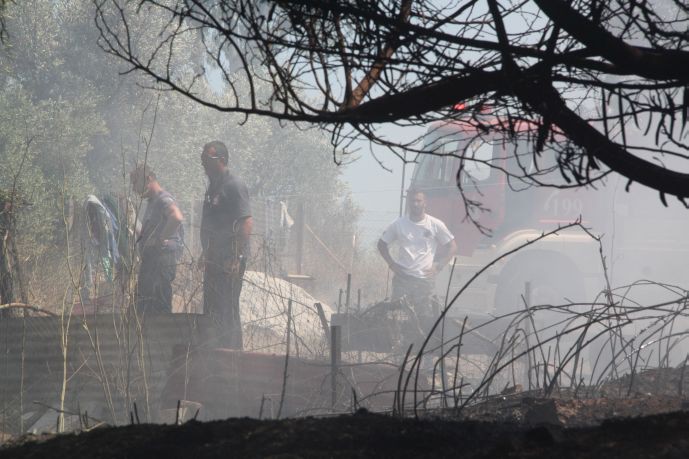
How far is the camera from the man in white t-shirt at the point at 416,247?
8906mm

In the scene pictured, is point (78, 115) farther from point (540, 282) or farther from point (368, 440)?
point (368, 440)

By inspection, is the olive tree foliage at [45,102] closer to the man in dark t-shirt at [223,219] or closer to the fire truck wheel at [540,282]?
the fire truck wheel at [540,282]

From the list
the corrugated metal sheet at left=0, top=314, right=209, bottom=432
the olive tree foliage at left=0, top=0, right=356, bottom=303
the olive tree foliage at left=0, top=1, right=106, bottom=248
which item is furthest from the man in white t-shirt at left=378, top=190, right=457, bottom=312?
the olive tree foliage at left=0, top=1, right=106, bottom=248

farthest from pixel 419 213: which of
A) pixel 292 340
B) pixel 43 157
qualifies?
pixel 43 157

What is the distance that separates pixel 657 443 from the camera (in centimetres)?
163

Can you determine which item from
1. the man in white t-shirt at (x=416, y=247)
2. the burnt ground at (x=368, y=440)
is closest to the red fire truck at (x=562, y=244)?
the man in white t-shirt at (x=416, y=247)

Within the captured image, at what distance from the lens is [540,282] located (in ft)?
35.2

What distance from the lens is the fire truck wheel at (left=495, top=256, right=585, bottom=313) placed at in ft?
34.8

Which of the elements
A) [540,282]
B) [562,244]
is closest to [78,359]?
[540,282]

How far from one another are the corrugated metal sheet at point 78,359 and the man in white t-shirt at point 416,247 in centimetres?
413

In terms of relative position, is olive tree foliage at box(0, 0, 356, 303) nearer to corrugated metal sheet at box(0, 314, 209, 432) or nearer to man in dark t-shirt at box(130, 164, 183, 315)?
man in dark t-shirt at box(130, 164, 183, 315)

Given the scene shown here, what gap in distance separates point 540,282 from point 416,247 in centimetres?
271

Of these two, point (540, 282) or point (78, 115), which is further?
point (78, 115)

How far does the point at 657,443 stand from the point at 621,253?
9734 millimetres
